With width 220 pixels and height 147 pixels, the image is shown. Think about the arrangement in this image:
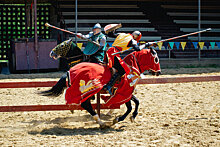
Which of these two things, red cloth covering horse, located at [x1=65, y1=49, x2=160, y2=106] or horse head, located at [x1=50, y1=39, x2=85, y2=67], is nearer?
red cloth covering horse, located at [x1=65, y1=49, x2=160, y2=106]

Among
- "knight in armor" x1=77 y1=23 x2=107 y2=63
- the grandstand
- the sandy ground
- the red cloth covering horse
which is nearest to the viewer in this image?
the sandy ground

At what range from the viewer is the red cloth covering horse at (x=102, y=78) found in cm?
513

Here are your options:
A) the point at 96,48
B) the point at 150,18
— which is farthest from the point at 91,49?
the point at 150,18

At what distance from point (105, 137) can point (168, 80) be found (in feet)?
5.36

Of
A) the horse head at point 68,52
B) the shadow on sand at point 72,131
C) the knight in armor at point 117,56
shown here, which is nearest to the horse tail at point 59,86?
the horse head at point 68,52

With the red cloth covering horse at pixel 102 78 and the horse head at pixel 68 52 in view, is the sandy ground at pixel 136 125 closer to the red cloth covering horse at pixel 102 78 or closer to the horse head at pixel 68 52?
the red cloth covering horse at pixel 102 78

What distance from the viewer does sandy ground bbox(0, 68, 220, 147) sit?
15.4 feet

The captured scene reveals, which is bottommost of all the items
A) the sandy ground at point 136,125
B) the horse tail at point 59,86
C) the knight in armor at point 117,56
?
the sandy ground at point 136,125

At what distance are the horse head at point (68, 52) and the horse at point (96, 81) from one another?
460 millimetres

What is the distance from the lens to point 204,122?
5.66m

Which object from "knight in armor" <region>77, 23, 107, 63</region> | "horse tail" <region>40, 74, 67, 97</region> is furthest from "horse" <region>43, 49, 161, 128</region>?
"knight in armor" <region>77, 23, 107, 63</region>

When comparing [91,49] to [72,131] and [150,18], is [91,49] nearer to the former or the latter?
[72,131]

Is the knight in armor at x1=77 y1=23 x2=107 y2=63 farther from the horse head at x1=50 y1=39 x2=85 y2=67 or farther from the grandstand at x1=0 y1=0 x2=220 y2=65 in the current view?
the grandstand at x1=0 y1=0 x2=220 y2=65

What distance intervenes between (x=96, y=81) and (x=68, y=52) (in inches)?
33.7
